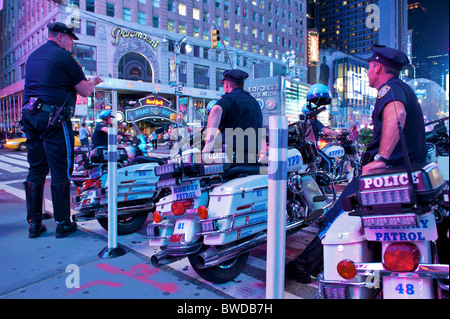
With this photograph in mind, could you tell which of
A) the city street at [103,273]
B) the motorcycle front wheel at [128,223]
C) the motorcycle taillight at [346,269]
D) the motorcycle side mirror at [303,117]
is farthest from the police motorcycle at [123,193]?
the motorcycle taillight at [346,269]

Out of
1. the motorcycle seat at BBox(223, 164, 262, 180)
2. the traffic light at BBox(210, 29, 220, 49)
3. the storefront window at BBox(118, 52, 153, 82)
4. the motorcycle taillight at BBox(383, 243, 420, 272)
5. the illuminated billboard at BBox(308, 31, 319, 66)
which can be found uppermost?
the illuminated billboard at BBox(308, 31, 319, 66)

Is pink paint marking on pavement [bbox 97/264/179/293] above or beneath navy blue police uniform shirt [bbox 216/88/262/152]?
beneath

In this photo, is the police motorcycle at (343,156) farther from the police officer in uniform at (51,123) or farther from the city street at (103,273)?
the police officer in uniform at (51,123)

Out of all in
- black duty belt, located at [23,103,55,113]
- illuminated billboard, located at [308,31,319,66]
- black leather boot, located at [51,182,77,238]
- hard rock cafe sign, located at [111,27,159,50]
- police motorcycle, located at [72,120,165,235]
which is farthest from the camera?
illuminated billboard, located at [308,31,319,66]

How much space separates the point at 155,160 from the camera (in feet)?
15.2

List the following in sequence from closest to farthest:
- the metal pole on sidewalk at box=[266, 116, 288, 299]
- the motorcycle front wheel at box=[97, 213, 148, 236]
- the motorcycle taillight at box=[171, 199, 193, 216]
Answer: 1. the metal pole on sidewalk at box=[266, 116, 288, 299]
2. the motorcycle taillight at box=[171, 199, 193, 216]
3. the motorcycle front wheel at box=[97, 213, 148, 236]

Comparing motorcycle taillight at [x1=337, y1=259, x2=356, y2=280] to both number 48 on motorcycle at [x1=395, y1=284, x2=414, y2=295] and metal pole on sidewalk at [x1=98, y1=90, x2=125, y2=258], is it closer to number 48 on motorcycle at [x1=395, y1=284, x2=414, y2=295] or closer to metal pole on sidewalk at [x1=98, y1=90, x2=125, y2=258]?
number 48 on motorcycle at [x1=395, y1=284, x2=414, y2=295]

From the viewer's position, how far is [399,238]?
1.71m

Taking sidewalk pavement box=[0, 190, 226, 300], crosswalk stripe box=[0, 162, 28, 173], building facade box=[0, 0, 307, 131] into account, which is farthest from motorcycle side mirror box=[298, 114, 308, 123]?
building facade box=[0, 0, 307, 131]

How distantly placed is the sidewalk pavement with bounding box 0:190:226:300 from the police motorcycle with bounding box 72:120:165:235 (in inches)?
12.4

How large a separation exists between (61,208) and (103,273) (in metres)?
1.43

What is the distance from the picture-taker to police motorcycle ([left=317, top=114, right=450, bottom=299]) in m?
1.61

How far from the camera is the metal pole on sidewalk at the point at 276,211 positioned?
1.74 meters

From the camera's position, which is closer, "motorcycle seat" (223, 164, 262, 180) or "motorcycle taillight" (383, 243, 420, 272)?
"motorcycle taillight" (383, 243, 420, 272)
